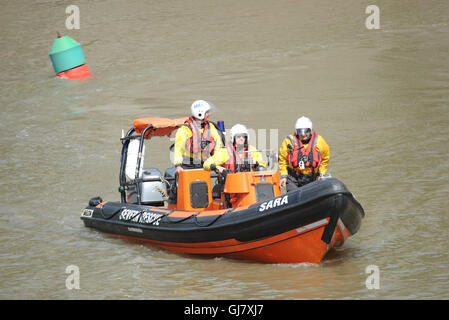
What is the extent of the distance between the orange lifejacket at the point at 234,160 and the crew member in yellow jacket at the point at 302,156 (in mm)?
413

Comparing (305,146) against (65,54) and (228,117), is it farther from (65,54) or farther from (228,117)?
(65,54)

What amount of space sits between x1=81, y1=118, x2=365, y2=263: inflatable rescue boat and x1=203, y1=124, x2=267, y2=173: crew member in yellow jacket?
0.15m

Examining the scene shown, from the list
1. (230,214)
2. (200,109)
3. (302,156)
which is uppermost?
(200,109)

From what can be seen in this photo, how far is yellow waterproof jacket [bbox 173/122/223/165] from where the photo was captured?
651cm

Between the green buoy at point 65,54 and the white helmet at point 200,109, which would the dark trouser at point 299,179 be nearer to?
the white helmet at point 200,109

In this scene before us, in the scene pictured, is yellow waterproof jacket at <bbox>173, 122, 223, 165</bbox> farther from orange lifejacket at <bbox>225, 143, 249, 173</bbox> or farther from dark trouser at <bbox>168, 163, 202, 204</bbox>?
orange lifejacket at <bbox>225, 143, 249, 173</bbox>

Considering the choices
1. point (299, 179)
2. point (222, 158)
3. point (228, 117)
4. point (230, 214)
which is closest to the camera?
point (230, 214)

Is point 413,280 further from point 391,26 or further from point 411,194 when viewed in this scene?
point 391,26

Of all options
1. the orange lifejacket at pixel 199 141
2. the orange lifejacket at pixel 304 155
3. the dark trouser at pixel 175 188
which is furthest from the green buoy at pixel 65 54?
the orange lifejacket at pixel 304 155

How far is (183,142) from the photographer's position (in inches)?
257

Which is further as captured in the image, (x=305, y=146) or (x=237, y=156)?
(x=305, y=146)

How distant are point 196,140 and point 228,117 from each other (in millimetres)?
5871

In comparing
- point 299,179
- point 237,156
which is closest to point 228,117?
point 299,179

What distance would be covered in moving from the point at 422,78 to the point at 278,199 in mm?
9703
